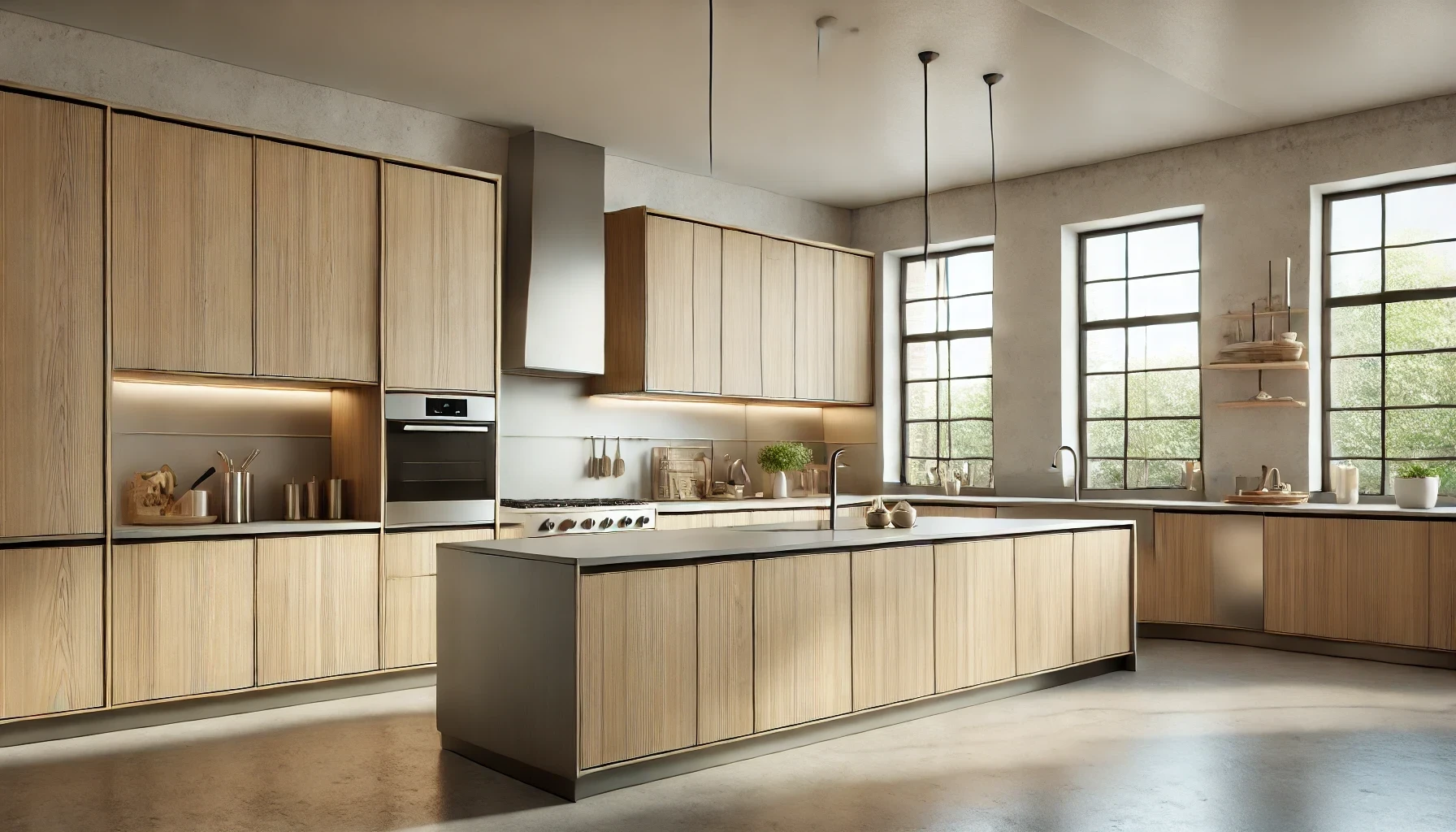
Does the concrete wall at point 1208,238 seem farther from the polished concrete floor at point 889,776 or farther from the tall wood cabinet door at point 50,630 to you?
the tall wood cabinet door at point 50,630

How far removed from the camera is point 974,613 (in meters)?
5.11

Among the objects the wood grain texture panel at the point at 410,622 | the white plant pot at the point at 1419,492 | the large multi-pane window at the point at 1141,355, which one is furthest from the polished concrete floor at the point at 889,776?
the large multi-pane window at the point at 1141,355

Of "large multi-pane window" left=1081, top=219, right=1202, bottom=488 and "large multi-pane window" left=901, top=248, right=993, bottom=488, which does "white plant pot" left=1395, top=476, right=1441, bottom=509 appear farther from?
"large multi-pane window" left=901, top=248, right=993, bottom=488

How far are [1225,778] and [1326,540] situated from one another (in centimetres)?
302

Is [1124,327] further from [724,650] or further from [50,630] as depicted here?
[50,630]

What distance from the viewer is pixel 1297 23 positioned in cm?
526

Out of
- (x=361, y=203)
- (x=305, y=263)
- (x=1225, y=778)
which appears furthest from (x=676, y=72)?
(x=1225, y=778)

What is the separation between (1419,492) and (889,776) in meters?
4.08

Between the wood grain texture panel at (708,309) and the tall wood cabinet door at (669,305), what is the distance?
0.15 feet

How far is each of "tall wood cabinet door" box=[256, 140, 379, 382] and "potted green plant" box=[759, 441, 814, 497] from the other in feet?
10.9

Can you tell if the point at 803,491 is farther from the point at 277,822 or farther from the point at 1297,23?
the point at 277,822

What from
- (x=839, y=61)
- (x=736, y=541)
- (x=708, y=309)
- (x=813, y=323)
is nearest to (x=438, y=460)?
(x=736, y=541)

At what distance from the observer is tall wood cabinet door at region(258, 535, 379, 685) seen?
17.2ft

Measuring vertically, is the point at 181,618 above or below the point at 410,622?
above
